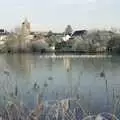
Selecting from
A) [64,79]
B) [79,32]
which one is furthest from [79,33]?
[64,79]

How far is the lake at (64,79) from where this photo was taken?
3.07 meters

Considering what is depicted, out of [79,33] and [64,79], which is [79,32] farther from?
[64,79]

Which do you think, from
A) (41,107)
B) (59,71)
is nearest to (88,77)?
(59,71)

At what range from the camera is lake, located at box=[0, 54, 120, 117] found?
Result: 3.07 metres

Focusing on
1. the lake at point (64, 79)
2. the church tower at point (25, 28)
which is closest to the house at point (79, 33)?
the lake at point (64, 79)

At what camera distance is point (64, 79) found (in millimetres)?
3133

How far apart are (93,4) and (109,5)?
0.13 metres

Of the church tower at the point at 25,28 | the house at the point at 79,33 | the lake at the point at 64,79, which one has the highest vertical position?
the church tower at the point at 25,28

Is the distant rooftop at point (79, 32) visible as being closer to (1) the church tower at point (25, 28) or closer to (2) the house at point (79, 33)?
(2) the house at point (79, 33)

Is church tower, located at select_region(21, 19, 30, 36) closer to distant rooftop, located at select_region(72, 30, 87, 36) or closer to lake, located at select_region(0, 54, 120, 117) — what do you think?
lake, located at select_region(0, 54, 120, 117)

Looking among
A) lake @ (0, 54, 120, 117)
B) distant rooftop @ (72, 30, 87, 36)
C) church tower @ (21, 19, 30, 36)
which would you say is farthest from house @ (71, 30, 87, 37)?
church tower @ (21, 19, 30, 36)

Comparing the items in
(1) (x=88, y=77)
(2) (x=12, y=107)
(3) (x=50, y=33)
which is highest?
(3) (x=50, y=33)

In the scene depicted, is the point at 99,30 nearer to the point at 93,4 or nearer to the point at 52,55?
the point at 93,4

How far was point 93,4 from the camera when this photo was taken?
123 inches
